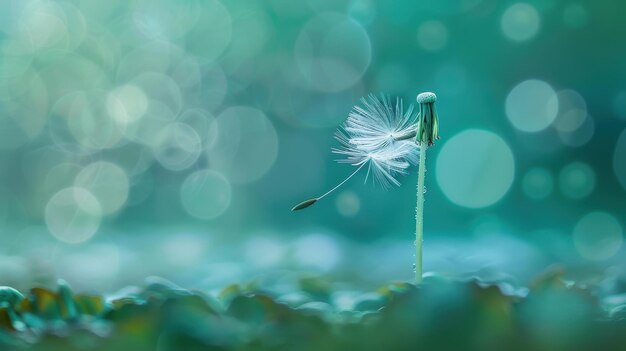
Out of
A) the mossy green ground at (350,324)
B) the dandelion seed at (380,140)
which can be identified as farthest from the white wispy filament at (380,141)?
the mossy green ground at (350,324)

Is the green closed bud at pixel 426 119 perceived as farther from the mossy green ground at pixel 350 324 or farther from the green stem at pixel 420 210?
the mossy green ground at pixel 350 324

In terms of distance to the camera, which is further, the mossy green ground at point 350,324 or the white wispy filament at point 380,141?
the white wispy filament at point 380,141

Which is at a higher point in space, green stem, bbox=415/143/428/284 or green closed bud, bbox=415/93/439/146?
green closed bud, bbox=415/93/439/146

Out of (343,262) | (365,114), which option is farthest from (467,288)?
(343,262)

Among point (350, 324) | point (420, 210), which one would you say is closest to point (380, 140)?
point (420, 210)

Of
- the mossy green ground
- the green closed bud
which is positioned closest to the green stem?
the green closed bud

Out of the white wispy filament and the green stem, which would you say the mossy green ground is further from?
the white wispy filament

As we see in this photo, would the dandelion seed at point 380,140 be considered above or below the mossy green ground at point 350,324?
above
